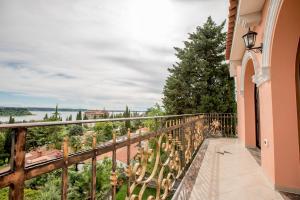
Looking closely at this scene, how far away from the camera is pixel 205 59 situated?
1630 cm

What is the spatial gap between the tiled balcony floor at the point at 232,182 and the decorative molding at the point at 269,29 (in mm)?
2255

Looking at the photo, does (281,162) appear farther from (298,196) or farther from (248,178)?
(248,178)

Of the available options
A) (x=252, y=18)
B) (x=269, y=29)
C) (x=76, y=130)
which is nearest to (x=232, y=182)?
(x=269, y=29)

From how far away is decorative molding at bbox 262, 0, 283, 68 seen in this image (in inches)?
128

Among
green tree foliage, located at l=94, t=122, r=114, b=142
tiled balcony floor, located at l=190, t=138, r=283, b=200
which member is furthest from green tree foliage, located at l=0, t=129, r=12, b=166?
tiled balcony floor, located at l=190, t=138, r=283, b=200

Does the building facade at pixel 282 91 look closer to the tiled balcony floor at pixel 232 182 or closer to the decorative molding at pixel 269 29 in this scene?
the decorative molding at pixel 269 29

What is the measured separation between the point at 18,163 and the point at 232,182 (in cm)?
402

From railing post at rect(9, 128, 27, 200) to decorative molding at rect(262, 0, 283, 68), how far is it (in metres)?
A: 3.84

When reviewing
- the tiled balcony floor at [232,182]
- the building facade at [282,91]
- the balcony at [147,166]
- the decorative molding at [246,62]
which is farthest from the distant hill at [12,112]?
the decorative molding at [246,62]

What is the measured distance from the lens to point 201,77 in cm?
1609

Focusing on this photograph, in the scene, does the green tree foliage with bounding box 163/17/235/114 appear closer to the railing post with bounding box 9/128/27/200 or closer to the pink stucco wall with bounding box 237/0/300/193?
the pink stucco wall with bounding box 237/0/300/193

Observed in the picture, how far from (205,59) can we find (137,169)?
15.9 metres

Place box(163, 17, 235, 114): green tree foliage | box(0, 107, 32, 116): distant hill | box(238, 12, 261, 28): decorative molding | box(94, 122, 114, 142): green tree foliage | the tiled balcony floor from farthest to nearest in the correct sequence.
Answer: box(163, 17, 235, 114): green tree foliage
box(238, 12, 261, 28): decorative molding
the tiled balcony floor
box(94, 122, 114, 142): green tree foliage
box(0, 107, 32, 116): distant hill

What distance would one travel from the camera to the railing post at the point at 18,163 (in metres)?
0.65
